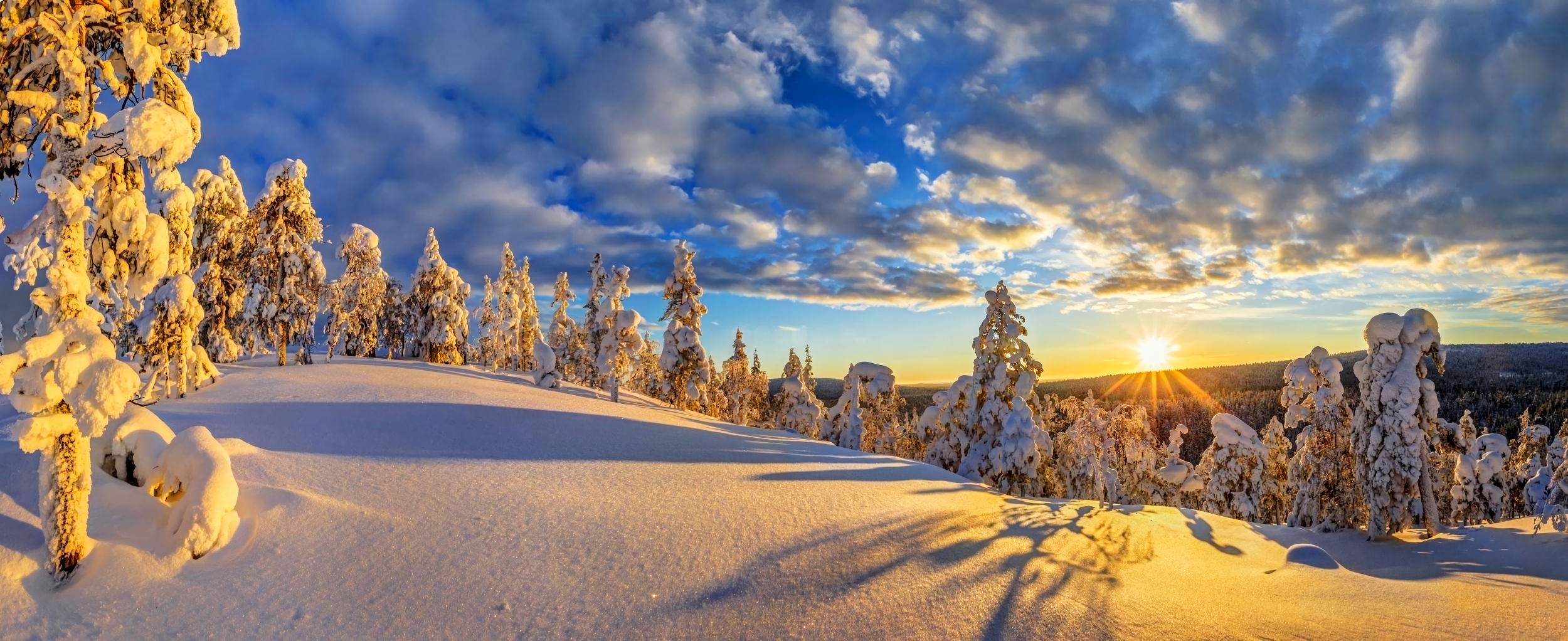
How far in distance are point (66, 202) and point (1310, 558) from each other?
58.1 ft

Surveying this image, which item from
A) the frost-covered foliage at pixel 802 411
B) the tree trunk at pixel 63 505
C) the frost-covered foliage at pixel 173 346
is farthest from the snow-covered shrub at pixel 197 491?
the frost-covered foliage at pixel 802 411

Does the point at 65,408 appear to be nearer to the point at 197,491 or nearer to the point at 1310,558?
the point at 197,491

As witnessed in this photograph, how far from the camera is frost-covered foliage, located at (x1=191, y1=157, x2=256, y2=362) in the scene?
79.5ft

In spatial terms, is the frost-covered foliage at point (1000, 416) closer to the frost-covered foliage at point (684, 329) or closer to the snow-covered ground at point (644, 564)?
the snow-covered ground at point (644, 564)

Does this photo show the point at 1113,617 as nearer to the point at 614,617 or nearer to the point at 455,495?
the point at 614,617

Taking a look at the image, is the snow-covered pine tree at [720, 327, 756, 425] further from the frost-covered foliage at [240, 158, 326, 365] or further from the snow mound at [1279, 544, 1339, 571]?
the snow mound at [1279, 544, 1339, 571]

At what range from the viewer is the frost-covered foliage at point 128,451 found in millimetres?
7297

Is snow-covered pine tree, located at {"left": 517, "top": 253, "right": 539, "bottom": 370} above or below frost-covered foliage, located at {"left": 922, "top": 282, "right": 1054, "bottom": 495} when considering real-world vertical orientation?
above

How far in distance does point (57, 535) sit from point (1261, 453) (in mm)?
40924

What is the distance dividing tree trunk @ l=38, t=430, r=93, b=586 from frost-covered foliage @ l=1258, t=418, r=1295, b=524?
40.8 m

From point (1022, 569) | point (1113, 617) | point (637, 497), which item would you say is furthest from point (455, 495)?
point (1113, 617)

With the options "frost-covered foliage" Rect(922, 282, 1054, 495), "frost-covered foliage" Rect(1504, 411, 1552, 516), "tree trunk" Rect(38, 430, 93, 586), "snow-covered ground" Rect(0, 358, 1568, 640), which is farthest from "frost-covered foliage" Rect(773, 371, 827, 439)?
"frost-covered foliage" Rect(1504, 411, 1552, 516)

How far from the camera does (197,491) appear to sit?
6.52 meters

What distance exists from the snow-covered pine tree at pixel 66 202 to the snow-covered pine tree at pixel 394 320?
168 ft
